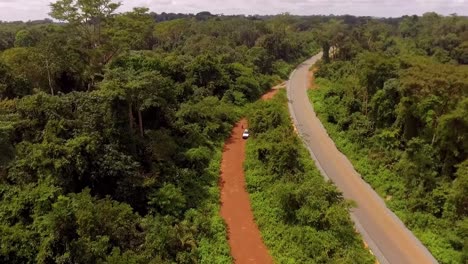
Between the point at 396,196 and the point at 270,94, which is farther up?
the point at 270,94

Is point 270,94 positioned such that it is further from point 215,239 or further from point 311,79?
point 215,239

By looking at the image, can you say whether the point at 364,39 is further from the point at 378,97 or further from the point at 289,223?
the point at 289,223

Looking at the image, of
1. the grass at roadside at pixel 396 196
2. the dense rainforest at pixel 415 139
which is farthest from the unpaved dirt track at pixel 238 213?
the dense rainforest at pixel 415 139

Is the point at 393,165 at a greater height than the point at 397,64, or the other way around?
the point at 397,64

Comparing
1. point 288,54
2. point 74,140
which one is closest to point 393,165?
point 74,140

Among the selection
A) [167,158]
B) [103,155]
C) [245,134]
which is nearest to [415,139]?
[245,134]

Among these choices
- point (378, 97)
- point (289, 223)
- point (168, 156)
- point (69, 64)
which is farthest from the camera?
point (378, 97)

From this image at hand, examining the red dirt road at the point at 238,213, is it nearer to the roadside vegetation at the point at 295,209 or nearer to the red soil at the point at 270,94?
the roadside vegetation at the point at 295,209
